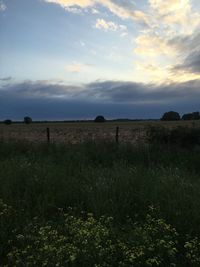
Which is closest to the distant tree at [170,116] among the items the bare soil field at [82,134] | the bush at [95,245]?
the bare soil field at [82,134]

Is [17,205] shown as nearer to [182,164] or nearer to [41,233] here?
[41,233]

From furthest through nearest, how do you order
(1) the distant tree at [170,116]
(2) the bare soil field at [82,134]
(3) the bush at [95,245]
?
(1) the distant tree at [170,116], (2) the bare soil field at [82,134], (3) the bush at [95,245]

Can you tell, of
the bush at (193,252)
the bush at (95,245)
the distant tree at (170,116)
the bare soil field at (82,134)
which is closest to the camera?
the bush at (95,245)

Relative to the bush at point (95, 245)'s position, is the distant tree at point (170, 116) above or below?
below

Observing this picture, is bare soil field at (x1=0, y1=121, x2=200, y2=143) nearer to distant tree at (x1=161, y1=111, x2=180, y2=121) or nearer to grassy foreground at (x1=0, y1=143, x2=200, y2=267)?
grassy foreground at (x1=0, y1=143, x2=200, y2=267)

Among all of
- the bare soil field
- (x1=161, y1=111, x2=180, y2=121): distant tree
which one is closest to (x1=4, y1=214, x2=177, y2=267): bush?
the bare soil field

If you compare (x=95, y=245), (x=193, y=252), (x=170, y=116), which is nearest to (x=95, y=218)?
(x=95, y=245)

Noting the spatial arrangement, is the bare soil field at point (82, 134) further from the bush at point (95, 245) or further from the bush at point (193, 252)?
the bush at point (193, 252)

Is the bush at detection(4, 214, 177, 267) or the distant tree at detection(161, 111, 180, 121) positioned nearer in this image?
the bush at detection(4, 214, 177, 267)

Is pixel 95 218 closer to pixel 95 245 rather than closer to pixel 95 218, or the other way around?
pixel 95 218

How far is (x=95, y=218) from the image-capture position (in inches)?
283

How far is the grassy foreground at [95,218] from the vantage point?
5613 millimetres

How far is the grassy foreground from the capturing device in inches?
221

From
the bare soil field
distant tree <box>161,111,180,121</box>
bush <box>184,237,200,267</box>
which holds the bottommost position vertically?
distant tree <box>161,111,180,121</box>
